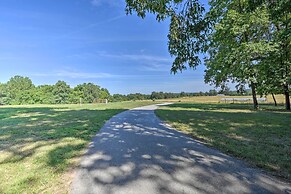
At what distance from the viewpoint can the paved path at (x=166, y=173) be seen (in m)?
2.79

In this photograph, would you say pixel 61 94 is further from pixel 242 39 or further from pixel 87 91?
pixel 242 39

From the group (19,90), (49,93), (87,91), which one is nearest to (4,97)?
(19,90)

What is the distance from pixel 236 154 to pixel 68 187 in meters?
3.51

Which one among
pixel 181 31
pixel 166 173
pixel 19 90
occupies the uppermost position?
pixel 19 90

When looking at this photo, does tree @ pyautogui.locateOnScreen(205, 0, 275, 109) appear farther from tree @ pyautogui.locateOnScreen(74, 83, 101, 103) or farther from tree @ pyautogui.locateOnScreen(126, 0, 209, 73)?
tree @ pyautogui.locateOnScreen(74, 83, 101, 103)

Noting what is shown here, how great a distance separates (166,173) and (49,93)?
64444 mm

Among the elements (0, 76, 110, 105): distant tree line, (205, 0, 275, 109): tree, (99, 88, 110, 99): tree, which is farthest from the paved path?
(99, 88, 110, 99): tree

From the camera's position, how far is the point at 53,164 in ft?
13.0

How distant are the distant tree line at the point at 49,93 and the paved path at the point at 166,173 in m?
57.6

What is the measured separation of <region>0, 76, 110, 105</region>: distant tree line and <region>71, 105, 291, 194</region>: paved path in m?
57.6

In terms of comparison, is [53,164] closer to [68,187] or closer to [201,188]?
[68,187]

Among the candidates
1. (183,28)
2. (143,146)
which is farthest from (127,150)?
(183,28)

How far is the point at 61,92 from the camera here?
2365 inches

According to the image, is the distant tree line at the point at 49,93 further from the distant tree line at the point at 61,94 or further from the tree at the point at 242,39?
the tree at the point at 242,39
